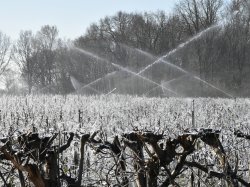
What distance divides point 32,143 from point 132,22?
149ft

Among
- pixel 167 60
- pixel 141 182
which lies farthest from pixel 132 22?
pixel 141 182

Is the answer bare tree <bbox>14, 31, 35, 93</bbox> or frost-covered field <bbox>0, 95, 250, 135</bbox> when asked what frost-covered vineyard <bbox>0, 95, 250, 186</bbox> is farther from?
bare tree <bbox>14, 31, 35, 93</bbox>

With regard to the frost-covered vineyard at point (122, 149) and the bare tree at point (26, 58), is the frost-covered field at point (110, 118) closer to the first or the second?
the frost-covered vineyard at point (122, 149)

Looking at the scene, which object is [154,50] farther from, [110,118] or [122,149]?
[122,149]

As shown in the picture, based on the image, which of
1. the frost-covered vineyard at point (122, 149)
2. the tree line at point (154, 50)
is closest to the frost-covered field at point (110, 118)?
the frost-covered vineyard at point (122, 149)

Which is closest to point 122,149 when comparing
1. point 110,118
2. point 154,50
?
point 110,118

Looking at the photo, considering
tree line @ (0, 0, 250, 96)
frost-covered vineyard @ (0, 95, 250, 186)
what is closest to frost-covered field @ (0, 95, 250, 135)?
frost-covered vineyard @ (0, 95, 250, 186)

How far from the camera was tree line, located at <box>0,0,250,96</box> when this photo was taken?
3584 cm

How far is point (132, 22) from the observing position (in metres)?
46.9

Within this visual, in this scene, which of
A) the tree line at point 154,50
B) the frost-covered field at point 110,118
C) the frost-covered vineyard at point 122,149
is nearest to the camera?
the frost-covered vineyard at point 122,149

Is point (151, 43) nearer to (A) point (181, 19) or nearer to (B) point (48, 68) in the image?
(A) point (181, 19)

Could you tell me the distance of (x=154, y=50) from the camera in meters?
42.5

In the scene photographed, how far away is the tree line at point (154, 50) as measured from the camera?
3584cm

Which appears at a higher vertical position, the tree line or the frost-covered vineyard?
the tree line
